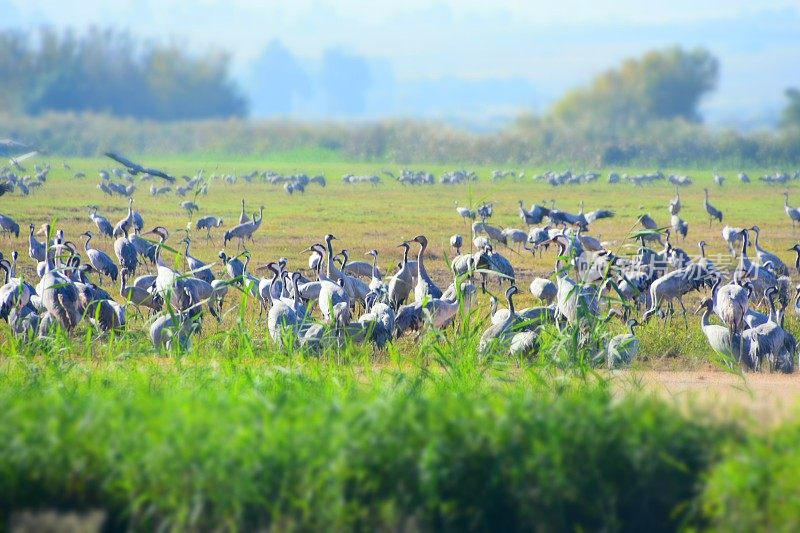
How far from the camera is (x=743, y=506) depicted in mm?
3600

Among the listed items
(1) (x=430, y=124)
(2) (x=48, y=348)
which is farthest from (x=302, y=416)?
(1) (x=430, y=124)

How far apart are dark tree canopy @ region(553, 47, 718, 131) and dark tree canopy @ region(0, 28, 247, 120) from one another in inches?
209

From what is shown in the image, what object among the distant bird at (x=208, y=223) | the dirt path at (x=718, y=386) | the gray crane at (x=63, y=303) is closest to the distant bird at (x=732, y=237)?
the distant bird at (x=208, y=223)

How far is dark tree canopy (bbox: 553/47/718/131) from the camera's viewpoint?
17.9 m

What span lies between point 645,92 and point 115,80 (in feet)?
26.8

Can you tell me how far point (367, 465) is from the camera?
12.2 feet

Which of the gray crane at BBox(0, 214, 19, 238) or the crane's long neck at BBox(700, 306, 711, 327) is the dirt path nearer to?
the crane's long neck at BBox(700, 306, 711, 327)

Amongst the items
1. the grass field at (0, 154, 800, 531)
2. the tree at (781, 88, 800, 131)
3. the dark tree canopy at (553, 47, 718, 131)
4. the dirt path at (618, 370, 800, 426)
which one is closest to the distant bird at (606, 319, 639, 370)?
the dirt path at (618, 370, 800, 426)

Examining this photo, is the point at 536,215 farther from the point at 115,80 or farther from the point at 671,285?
the point at 671,285

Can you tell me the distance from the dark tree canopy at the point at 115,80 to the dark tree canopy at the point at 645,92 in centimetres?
532

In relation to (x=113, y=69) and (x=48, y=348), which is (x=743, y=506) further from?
(x=113, y=69)

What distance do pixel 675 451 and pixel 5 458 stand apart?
2.19m

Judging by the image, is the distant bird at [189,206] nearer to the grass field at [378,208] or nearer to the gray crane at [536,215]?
the grass field at [378,208]

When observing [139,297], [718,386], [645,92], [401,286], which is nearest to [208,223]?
[139,297]
